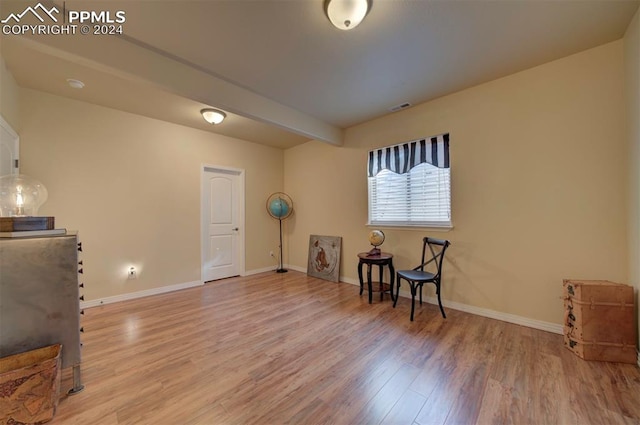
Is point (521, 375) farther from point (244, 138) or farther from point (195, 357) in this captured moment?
point (244, 138)

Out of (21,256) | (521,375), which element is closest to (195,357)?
(21,256)

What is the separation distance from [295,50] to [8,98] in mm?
2890

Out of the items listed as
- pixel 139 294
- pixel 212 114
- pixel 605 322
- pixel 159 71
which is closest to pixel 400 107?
pixel 212 114

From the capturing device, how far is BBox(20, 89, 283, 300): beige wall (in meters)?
2.95

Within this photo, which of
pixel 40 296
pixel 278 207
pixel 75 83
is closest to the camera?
pixel 40 296

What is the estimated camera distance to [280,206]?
5.09 m

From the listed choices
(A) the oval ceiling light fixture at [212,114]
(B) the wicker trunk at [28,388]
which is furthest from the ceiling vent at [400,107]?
(B) the wicker trunk at [28,388]

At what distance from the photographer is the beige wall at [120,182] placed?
9.68ft

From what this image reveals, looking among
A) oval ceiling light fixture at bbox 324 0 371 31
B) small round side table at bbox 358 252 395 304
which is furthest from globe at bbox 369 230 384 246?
oval ceiling light fixture at bbox 324 0 371 31

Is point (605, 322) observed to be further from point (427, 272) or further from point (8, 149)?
point (8, 149)

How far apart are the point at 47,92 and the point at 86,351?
9.87ft

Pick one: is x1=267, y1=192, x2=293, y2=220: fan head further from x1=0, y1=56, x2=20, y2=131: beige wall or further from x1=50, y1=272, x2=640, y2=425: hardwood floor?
x1=0, y1=56, x2=20, y2=131: beige wall

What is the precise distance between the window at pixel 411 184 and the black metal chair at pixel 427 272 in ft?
0.94

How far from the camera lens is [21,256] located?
4.94 ft
